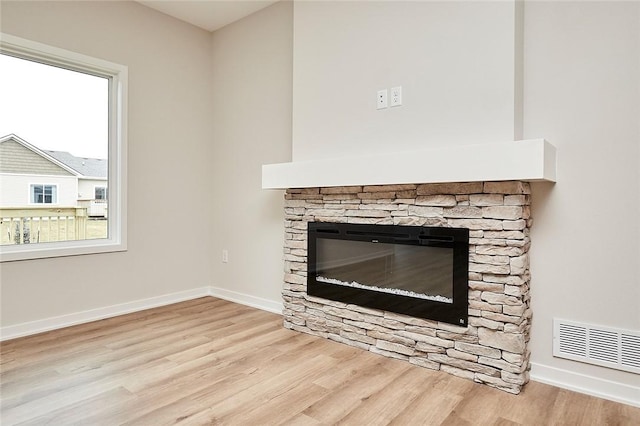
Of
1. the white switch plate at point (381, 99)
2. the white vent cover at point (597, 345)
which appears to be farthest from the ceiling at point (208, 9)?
the white vent cover at point (597, 345)

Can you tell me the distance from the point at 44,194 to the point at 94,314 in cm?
99

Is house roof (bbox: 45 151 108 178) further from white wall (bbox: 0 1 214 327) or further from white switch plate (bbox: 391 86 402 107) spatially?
white switch plate (bbox: 391 86 402 107)

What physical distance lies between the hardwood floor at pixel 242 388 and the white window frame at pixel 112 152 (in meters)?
0.66

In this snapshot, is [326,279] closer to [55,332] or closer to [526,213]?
[526,213]

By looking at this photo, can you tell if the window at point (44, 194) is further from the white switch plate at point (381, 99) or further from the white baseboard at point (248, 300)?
the white switch plate at point (381, 99)

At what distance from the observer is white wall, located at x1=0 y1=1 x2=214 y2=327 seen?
9.30ft

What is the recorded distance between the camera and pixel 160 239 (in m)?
3.58

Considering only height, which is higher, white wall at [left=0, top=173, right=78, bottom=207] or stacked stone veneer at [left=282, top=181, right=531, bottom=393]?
white wall at [left=0, top=173, right=78, bottom=207]

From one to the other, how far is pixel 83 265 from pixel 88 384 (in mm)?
1321

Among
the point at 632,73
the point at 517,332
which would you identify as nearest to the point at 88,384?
the point at 517,332

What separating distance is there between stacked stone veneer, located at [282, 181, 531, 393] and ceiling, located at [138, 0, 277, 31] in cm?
191

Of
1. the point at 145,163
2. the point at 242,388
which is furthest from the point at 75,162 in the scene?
the point at 242,388

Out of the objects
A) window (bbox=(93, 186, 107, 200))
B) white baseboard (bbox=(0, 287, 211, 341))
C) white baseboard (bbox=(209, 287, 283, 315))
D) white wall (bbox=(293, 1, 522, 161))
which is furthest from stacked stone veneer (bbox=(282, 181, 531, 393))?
window (bbox=(93, 186, 107, 200))

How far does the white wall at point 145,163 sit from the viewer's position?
2.83 meters
